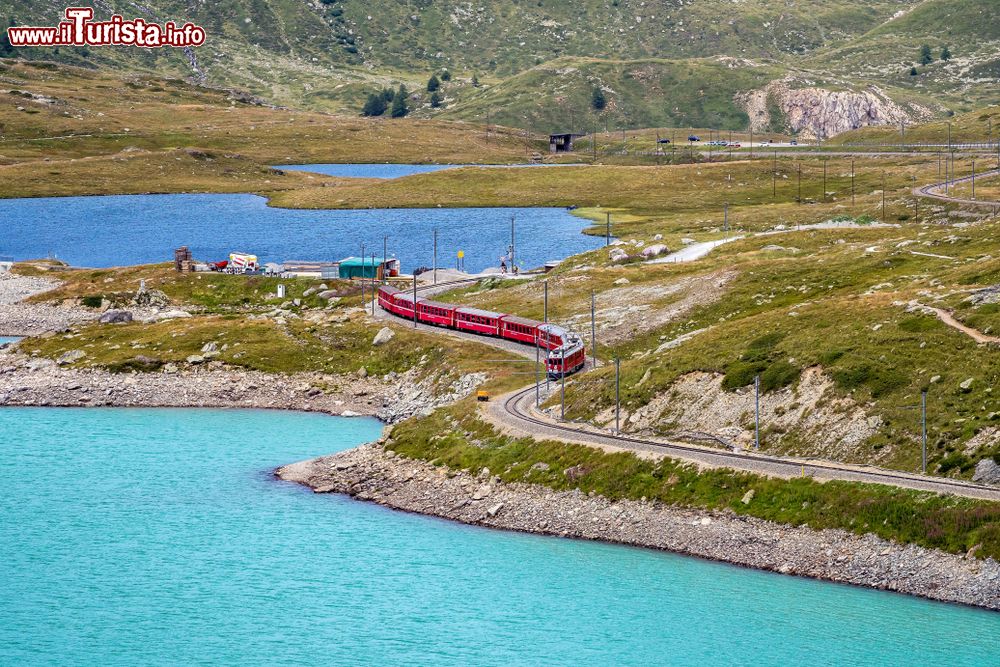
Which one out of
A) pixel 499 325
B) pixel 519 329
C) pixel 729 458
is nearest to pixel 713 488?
pixel 729 458

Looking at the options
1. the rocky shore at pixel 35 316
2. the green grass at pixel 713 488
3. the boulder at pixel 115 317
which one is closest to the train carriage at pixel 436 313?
the boulder at pixel 115 317

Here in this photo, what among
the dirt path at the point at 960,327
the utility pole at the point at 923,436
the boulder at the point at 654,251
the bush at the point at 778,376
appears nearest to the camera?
the utility pole at the point at 923,436

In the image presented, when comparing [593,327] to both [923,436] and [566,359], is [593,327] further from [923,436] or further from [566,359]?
[923,436]

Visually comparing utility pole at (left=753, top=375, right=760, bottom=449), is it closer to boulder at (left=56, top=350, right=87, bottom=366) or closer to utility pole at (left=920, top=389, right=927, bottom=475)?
utility pole at (left=920, top=389, right=927, bottom=475)

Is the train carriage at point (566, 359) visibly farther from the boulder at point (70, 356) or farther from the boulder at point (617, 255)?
the boulder at point (617, 255)

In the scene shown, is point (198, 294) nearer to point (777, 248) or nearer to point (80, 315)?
point (80, 315)
